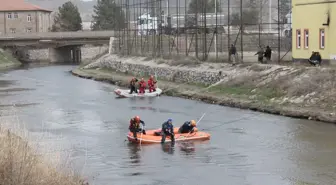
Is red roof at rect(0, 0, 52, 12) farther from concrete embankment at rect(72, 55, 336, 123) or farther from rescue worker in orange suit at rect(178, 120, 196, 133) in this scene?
rescue worker in orange suit at rect(178, 120, 196, 133)

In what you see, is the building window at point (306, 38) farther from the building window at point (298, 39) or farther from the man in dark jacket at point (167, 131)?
the man in dark jacket at point (167, 131)

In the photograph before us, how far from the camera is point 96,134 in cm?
2875

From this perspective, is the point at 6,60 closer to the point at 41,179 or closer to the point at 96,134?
the point at 96,134

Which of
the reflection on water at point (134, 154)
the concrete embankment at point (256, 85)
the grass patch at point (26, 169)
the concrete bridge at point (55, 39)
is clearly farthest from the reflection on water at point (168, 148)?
the concrete bridge at point (55, 39)

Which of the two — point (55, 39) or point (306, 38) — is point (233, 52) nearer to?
point (306, 38)

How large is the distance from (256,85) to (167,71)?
52.5 ft

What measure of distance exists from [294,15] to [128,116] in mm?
16832

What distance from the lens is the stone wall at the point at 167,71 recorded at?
46.9 metres

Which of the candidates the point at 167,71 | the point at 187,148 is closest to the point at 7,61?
the point at 167,71

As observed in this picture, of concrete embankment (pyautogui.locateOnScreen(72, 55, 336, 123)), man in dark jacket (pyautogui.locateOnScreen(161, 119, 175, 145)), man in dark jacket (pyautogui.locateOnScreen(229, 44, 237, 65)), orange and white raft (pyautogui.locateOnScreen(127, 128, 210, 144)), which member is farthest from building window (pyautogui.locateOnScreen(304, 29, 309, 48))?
man in dark jacket (pyautogui.locateOnScreen(161, 119, 175, 145))

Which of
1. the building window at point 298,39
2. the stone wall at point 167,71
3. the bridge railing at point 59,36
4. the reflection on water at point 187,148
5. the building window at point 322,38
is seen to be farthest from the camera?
the bridge railing at point 59,36

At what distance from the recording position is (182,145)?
25766 millimetres

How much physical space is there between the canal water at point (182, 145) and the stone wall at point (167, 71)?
18.2 ft

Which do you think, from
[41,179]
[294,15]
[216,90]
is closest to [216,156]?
[41,179]
